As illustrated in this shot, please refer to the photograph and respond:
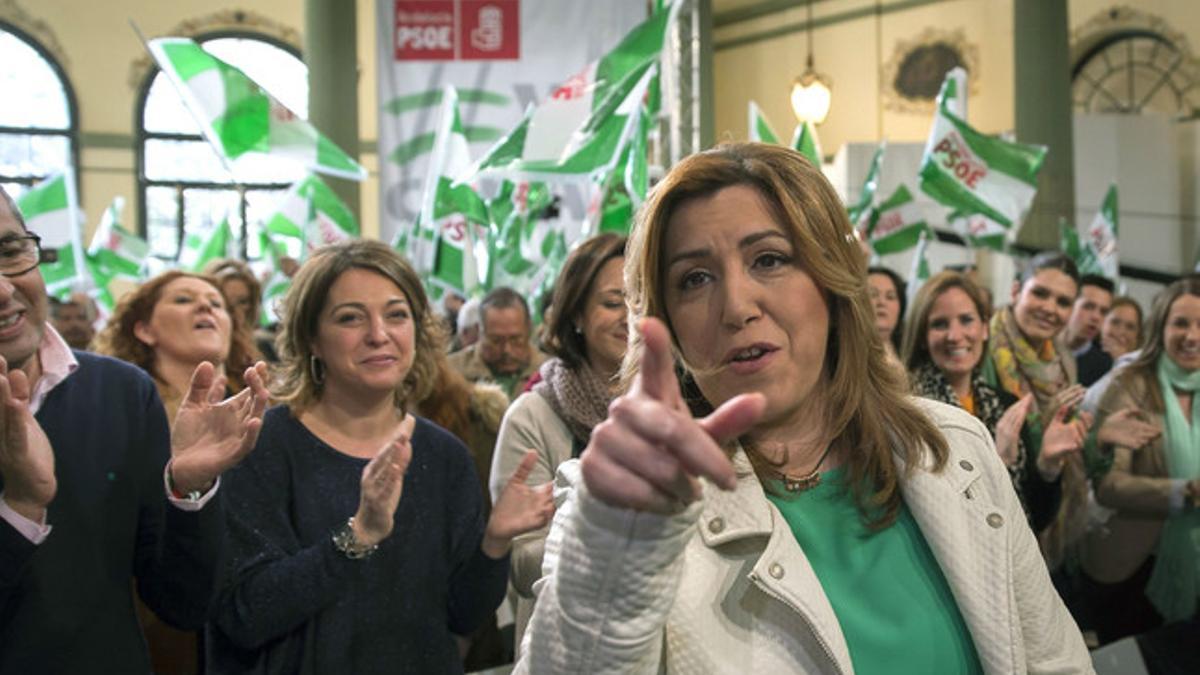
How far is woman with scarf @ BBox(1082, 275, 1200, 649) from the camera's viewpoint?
4262mm

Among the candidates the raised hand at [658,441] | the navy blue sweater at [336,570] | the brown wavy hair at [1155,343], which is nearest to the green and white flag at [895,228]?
the brown wavy hair at [1155,343]

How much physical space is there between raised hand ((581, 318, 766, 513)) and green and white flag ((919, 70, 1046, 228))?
7.26 metres

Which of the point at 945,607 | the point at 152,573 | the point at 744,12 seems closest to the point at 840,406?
the point at 945,607

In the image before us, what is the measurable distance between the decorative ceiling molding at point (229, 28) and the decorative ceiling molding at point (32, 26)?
1.15 m

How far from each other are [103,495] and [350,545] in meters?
0.45

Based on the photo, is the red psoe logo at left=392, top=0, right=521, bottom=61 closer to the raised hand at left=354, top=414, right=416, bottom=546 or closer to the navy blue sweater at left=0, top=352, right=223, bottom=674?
the navy blue sweater at left=0, top=352, right=223, bottom=674

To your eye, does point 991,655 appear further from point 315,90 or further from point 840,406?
point 315,90

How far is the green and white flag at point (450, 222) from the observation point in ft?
24.7

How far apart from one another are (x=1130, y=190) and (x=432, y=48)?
10728mm

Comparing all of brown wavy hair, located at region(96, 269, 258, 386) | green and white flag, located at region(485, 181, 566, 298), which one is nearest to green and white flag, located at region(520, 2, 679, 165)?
green and white flag, located at region(485, 181, 566, 298)

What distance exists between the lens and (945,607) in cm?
164

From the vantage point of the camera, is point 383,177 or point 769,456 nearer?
point 769,456

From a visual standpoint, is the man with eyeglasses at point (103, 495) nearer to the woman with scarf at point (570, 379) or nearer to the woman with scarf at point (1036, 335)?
the woman with scarf at point (570, 379)

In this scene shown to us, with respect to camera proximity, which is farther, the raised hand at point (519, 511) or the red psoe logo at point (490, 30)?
the red psoe logo at point (490, 30)
